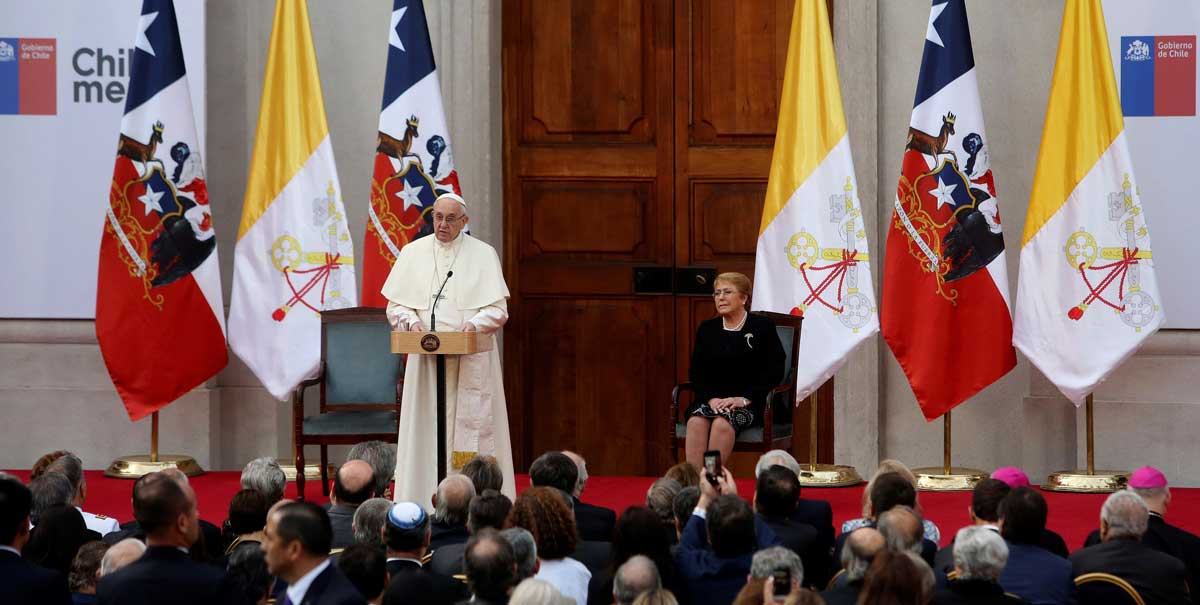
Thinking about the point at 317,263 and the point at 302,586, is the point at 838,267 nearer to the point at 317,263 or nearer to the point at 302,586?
→ the point at 317,263

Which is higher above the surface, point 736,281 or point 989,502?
point 736,281

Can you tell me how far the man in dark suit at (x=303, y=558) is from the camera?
379cm

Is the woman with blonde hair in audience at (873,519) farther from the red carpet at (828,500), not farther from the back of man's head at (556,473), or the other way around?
the red carpet at (828,500)

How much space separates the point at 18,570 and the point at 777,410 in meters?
4.54

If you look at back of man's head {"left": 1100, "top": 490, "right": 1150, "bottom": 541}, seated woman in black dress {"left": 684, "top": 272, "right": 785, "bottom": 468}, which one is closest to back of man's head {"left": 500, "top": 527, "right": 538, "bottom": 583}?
back of man's head {"left": 1100, "top": 490, "right": 1150, "bottom": 541}

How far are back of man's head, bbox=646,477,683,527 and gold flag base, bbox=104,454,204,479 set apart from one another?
4071mm

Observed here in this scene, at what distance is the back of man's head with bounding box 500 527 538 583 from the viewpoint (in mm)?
4273

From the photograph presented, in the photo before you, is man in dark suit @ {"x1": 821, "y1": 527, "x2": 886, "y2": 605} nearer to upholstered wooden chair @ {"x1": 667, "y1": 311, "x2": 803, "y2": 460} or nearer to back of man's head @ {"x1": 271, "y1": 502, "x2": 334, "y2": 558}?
back of man's head @ {"x1": 271, "y1": 502, "x2": 334, "y2": 558}

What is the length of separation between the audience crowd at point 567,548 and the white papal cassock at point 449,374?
1.11 m

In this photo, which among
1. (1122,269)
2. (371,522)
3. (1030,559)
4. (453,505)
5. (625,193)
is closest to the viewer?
(1030,559)

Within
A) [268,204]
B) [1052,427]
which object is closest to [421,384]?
[268,204]

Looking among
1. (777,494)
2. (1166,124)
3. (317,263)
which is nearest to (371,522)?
(777,494)

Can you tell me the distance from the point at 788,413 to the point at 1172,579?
3499mm

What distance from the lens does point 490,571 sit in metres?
4.02
